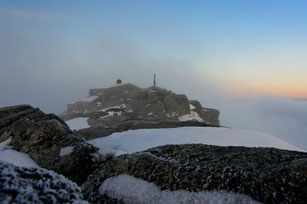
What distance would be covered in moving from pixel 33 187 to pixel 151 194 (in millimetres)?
2034

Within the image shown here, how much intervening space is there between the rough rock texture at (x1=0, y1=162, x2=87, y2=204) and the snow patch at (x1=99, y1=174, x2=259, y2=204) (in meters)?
1.49

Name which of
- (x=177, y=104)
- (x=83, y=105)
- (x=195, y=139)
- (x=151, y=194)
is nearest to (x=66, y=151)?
(x=151, y=194)

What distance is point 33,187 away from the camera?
206cm

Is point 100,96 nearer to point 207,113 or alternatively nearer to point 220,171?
point 207,113

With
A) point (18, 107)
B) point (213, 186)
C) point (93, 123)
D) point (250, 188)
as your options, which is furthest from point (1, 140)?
point (93, 123)

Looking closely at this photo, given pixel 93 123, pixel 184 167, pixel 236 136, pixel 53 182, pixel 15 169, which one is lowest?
pixel 93 123

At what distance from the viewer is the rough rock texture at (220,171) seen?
9.09 feet

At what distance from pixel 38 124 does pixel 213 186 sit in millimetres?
6176

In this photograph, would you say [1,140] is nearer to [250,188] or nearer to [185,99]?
[250,188]

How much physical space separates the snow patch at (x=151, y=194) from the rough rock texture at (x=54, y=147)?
5.43ft

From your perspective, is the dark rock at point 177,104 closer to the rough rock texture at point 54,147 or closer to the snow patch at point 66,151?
the rough rock texture at point 54,147

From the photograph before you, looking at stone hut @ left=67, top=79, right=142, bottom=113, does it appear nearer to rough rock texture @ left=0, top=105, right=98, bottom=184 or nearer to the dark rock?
the dark rock

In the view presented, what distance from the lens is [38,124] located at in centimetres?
714

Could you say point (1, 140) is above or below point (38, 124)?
below
